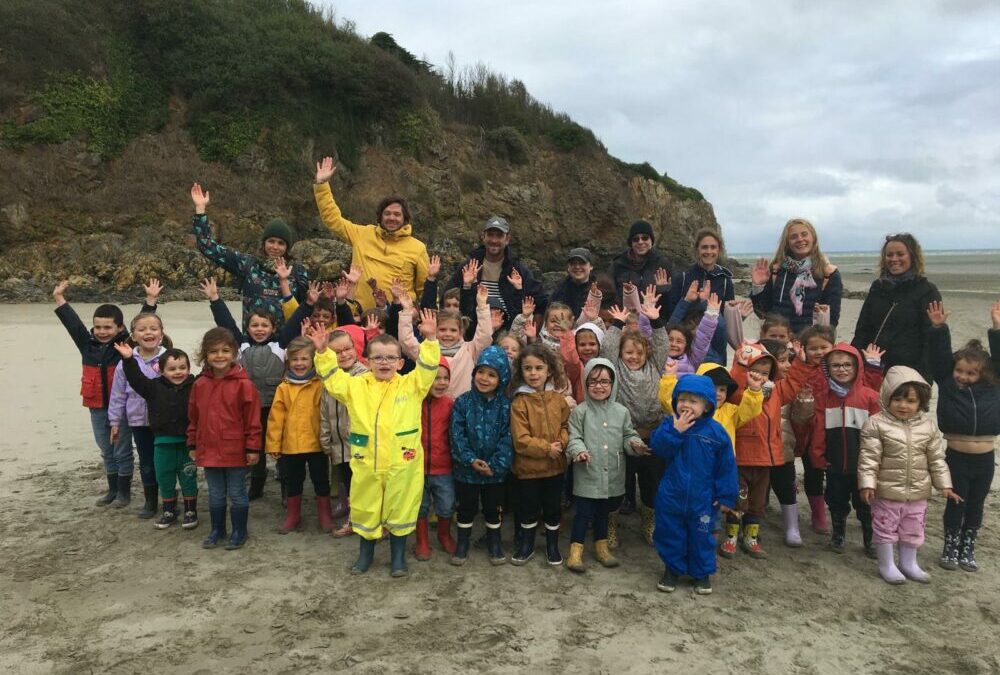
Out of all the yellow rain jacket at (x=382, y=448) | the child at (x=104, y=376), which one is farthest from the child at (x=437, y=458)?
the child at (x=104, y=376)

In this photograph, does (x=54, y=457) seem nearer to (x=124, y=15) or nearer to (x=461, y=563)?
(x=461, y=563)

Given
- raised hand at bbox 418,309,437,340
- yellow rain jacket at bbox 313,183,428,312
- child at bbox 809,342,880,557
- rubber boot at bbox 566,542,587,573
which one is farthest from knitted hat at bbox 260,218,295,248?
child at bbox 809,342,880,557

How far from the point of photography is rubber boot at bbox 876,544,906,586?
3.91m

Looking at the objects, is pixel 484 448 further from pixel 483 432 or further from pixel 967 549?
pixel 967 549

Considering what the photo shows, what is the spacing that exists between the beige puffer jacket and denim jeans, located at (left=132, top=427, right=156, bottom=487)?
529 centimetres

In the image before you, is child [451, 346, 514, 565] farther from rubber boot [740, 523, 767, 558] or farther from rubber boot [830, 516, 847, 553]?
rubber boot [830, 516, 847, 553]

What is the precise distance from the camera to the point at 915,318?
4809 mm

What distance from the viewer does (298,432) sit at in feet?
14.7

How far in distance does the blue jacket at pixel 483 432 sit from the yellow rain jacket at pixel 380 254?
2.06m

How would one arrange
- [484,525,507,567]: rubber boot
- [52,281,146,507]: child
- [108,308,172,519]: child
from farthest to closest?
[52,281,146,507]: child, [108,308,172,519]: child, [484,525,507,567]: rubber boot

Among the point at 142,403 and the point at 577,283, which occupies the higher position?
the point at 577,283

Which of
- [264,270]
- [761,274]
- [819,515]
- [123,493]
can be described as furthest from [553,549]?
[123,493]

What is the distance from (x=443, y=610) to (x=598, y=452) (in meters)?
1.41

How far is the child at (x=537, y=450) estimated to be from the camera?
4.12m
